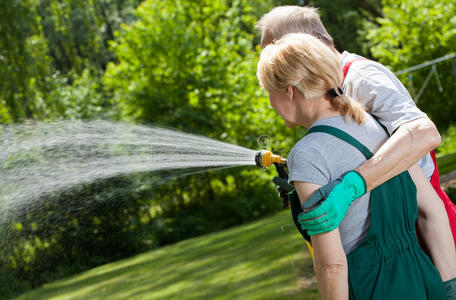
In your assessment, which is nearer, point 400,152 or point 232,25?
point 400,152

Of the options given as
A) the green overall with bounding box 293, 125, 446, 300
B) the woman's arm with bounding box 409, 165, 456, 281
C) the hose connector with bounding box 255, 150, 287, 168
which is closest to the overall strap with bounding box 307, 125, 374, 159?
the green overall with bounding box 293, 125, 446, 300

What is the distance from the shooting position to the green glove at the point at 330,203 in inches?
60.8

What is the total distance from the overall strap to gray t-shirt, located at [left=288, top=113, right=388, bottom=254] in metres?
0.01

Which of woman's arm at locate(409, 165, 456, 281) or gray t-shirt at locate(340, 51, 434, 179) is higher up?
gray t-shirt at locate(340, 51, 434, 179)

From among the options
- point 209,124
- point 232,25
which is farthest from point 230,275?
point 232,25

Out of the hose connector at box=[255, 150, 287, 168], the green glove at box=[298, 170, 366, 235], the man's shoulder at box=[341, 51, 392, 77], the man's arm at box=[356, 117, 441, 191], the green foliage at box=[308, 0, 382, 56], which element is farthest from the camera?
the green foliage at box=[308, 0, 382, 56]

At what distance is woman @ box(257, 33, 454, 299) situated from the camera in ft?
5.23

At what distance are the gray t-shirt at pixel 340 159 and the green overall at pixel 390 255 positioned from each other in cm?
3

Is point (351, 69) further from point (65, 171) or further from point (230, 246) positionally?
point (230, 246)

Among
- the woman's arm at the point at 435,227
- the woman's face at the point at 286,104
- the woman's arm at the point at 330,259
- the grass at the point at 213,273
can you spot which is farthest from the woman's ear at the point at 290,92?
the grass at the point at 213,273

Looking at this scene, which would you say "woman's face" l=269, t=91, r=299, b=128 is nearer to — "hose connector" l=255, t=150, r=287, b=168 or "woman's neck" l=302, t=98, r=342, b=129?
"woman's neck" l=302, t=98, r=342, b=129

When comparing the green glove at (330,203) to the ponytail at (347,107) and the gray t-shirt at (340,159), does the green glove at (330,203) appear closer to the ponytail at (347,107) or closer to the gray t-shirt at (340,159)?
the gray t-shirt at (340,159)

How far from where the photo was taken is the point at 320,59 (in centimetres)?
163

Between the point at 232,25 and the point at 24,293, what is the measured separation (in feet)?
29.8
